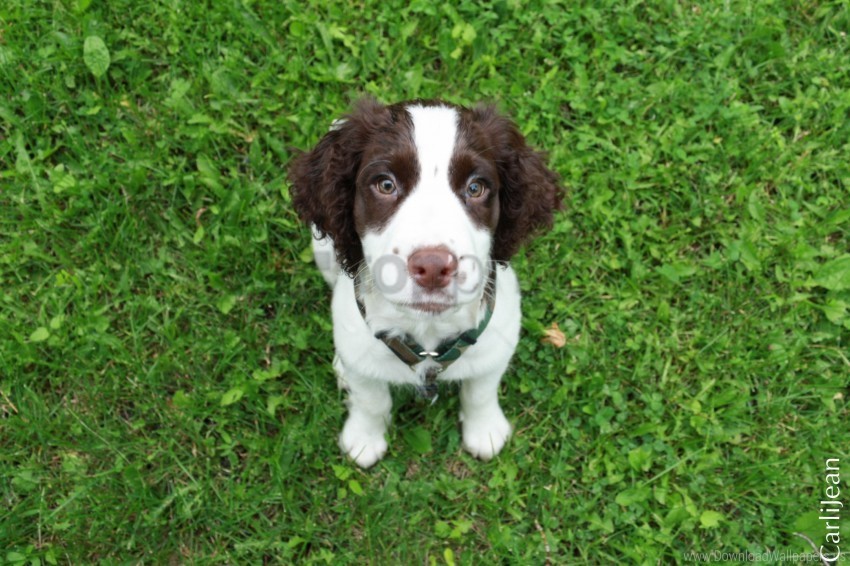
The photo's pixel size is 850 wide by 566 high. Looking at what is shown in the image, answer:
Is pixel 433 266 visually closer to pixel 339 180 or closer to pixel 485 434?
pixel 339 180

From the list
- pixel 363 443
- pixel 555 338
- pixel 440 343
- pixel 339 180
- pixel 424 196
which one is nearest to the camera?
pixel 424 196

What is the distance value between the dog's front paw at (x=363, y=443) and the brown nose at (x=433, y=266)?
4.87 ft

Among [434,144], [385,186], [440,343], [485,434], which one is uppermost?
[434,144]

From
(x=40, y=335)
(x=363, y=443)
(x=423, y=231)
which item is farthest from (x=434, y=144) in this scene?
(x=40, y=335)

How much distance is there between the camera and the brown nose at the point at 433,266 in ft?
7.22

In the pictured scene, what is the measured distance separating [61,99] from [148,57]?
1.83ft

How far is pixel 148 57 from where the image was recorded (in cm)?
431

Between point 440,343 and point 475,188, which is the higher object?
point 475,188

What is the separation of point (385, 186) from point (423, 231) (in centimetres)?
36

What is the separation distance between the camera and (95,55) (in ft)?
13.6

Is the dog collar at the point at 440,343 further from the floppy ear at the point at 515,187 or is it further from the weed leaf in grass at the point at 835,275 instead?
the weed leaf in grass at the point at 835,275

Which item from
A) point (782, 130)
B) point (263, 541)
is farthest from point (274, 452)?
point (782, 130)

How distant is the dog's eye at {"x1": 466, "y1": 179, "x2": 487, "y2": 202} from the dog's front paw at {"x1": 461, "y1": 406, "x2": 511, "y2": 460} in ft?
4.36

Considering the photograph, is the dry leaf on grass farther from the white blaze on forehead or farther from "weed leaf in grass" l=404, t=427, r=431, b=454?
the white blaze on forehead
